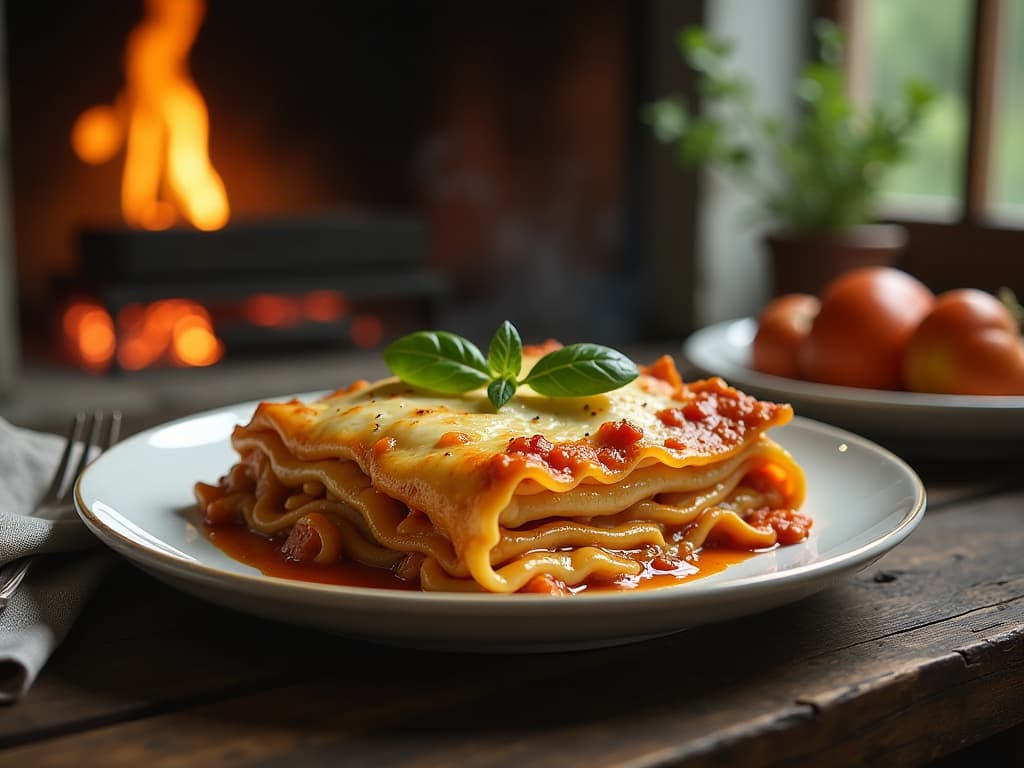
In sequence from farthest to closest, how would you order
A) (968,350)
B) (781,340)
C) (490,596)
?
(781,340)
(968,350)
(490,596)

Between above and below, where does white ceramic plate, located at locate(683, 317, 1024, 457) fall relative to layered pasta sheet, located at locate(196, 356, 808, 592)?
below

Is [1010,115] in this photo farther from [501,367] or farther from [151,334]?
[501,367]

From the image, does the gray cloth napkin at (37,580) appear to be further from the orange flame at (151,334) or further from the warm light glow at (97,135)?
the warm light glow at (97,135)

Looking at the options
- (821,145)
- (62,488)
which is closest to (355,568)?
(62,488)

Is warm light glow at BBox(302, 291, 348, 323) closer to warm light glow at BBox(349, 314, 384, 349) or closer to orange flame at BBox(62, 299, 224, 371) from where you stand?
warm light glow at BBox(349, 314, 384, 349)

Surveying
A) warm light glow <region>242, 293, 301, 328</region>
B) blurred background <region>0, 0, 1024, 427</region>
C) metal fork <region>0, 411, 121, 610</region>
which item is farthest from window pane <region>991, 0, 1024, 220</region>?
metal fork <region>0, 411, 121, 610</region>

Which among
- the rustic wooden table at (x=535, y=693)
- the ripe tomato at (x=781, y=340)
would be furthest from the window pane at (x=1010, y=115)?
the rustic wooden table at (x=535, y=693)
